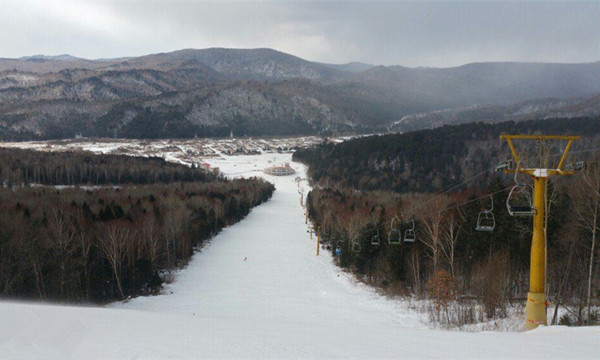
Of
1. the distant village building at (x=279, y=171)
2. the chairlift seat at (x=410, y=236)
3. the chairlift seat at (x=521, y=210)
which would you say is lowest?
the distant village building at (x=279, y=171)

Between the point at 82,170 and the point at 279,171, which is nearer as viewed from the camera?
the point at 82,170

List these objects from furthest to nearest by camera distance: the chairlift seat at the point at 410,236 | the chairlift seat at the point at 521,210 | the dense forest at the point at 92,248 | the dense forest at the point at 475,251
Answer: the dense forest at the point at 92,248 < the dense forest at the point at 475,251 < the chairlift seat at the point at 410,236 < the chairlift seat at the point at 521,210

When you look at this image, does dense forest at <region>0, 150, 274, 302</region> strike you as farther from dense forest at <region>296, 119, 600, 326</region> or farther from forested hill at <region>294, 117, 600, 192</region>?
forested hill at <region>294, 117, 600, 192</region>

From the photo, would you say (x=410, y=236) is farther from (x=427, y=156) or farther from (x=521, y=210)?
(x=427, y=156)

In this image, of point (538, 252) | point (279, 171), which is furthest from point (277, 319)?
point (279, 171)

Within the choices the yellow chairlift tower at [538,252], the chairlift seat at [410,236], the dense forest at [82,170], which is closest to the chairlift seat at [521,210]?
the yellow chairlift tower at [538,252]

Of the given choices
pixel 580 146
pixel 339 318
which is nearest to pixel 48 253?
pixel 339 318

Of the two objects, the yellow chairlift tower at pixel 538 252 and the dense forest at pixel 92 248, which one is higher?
the yellow chairlift tower at pixel 538 252

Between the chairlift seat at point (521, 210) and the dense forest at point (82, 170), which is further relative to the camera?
the dense forest at point (82, 170)

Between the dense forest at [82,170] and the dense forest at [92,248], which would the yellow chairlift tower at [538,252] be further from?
the dense forest at [82,170]

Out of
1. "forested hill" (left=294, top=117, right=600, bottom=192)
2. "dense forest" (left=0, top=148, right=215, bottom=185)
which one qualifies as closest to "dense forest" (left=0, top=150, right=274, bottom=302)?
"dense forest" (left=0, top=148, right=215, bottom=185)
